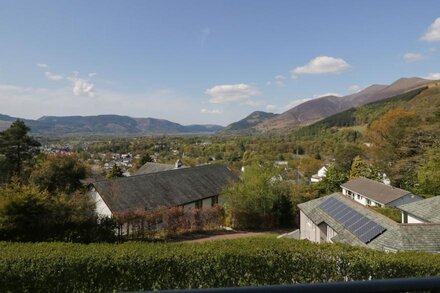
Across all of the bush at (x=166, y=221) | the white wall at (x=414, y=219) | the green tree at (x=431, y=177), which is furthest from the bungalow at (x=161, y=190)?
the green tree at (x=431, y=177)

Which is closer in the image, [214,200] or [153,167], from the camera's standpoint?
[214,200]

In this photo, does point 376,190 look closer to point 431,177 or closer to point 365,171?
point 431,177

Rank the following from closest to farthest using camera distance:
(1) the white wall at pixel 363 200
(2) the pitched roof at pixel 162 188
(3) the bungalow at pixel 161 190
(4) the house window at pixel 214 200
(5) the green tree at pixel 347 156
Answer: (3) the bungalow at pixel 161 190 → (2) the pitched roof at pixel 162 188 → (1) the white wall at pixel 363 200 → (4) the house window at pixel 214 200 → (5) the green tree at pixel 347 156

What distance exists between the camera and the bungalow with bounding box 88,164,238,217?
3003 cm

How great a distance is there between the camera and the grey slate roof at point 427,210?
67.6 feet

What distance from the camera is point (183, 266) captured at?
1159cm

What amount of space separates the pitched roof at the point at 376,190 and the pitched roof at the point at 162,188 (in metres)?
14.8

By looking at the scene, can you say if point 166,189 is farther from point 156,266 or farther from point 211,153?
point 211,153

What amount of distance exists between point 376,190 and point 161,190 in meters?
22.5

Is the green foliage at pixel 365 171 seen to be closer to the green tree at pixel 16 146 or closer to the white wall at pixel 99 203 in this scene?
the white wall at pixel 99 203

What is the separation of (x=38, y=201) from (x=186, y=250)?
11.9 meters

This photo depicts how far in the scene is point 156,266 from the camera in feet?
37.9

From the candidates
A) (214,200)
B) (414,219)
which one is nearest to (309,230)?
(414,219)

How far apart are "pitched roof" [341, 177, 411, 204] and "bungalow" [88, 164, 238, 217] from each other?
15.0 metres
